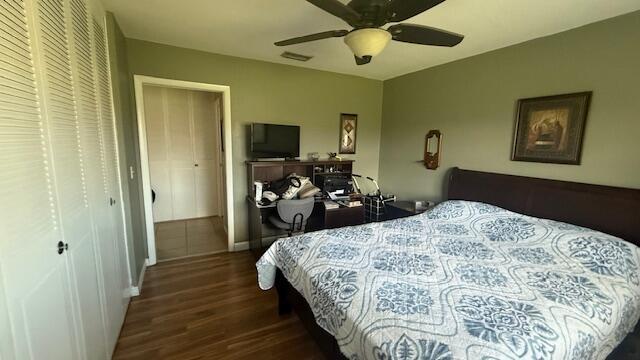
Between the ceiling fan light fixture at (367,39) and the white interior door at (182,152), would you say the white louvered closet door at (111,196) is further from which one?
the white interior door at (182,152)

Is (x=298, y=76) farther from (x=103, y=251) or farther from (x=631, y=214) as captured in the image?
(x=631, y=214)

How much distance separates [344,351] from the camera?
1.23 m

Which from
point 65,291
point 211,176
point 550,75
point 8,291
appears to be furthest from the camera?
point 211,176

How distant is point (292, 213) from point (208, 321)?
126 cm

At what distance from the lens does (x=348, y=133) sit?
13.0ft

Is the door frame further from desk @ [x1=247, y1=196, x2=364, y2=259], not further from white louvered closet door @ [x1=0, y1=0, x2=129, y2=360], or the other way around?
white louvered closet door @ [x1=0, y1=0, x2=129, y2=360]

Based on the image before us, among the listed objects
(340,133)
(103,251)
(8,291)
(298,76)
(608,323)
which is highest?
(298,76)

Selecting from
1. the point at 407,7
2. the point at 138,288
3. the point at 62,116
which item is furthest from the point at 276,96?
the point at 138,288

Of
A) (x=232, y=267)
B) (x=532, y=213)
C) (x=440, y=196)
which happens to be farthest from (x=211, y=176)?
(x=532, y=213)

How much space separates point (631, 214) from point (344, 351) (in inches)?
88.0

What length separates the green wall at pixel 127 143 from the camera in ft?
6.95

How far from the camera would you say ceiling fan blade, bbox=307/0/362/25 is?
1325 mm

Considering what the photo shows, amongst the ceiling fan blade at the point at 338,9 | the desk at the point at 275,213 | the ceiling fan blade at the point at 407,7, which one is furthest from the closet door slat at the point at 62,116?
the desk at the point at 275,213

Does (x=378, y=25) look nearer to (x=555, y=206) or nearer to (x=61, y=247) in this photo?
(x=61, y=247)
